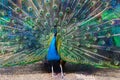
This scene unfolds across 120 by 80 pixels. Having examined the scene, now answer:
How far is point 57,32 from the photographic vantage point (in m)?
4.87

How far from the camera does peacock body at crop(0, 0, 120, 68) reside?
4.88 metres

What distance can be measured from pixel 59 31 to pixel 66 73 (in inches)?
36.8

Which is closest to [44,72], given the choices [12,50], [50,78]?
[50,78]

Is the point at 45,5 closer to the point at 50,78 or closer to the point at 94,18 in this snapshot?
the point at 94,18

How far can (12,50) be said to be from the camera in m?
5.05

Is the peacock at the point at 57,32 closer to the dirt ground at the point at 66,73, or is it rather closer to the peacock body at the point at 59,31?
the peacock body at the point at 59,31

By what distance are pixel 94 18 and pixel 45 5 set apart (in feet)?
2.79

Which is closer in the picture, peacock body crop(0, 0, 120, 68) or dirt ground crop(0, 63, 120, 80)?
peacock body crop(0, 0, 120, 68)

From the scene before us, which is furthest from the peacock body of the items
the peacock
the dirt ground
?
the dirt ground

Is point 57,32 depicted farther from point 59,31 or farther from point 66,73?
point 66,73

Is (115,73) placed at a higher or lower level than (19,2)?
lower

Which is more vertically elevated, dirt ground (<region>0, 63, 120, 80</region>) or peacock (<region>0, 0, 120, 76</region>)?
peacock (<region>0, 0, 120, 76</region>)

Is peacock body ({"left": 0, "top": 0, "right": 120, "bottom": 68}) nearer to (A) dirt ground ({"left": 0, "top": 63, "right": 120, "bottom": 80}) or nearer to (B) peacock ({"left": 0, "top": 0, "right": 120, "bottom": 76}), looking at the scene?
(B) peacock ({"left": 0, "top": 0, "right": 120, "bottom": 76})

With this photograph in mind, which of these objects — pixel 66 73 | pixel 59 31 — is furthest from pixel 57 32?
pixel 66 73
